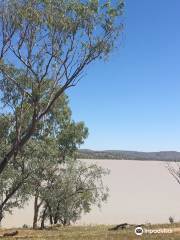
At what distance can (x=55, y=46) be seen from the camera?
86.0ft

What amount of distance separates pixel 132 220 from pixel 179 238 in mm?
27607

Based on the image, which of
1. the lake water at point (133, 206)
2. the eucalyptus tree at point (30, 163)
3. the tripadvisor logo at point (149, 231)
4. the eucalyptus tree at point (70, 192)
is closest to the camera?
the tripadvisor logo at point (149, 231)

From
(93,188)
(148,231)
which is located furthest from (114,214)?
(148,231)

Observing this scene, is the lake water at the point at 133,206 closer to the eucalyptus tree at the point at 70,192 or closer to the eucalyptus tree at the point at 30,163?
the eucalyptus tree at the point at 70,192

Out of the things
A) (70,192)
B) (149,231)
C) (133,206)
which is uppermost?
(133,206)

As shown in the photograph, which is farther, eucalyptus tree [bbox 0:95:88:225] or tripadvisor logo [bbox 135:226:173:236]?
eucalyptus tree [bbox 0:95:88:225]

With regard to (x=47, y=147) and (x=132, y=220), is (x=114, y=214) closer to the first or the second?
(x=132, y=220)

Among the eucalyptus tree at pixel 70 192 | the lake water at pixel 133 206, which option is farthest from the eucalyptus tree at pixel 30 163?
the lake water at pixel 133 206

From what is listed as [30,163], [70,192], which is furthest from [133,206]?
[30,163]

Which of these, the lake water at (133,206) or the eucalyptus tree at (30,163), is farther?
the lake water at (133,206)

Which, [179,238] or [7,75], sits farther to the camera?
[7,75]

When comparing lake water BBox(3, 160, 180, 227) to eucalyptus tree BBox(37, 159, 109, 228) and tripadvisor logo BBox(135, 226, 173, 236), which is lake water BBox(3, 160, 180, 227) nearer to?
eucalyptus tree BBox(37, 159, 109, 228)

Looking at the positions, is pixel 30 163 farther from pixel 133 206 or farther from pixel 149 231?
pixel 133 206

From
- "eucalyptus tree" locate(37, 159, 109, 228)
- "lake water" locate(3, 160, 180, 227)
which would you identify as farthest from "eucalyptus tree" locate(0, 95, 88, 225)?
"lake water" locate(3, 160, 180, 227)
